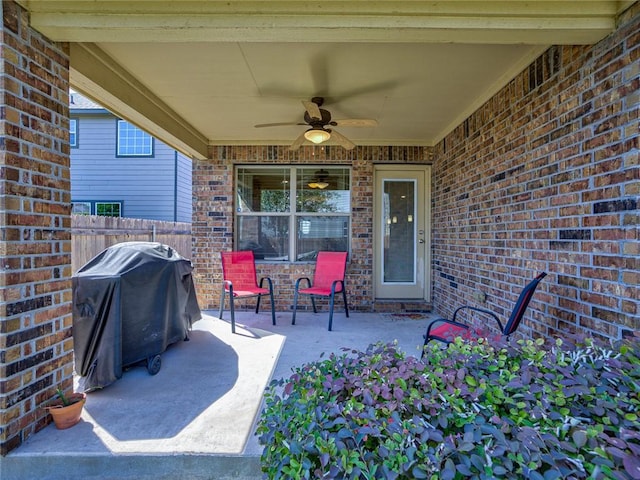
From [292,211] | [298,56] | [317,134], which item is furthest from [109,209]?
[298,56]

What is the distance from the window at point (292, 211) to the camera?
4.77 metres

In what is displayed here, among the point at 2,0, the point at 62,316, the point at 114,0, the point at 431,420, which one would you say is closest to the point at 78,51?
the point at 2,0

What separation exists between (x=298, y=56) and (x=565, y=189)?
6.66 ft

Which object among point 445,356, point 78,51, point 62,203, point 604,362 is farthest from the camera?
point 78,51

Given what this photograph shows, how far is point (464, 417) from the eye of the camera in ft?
2.92

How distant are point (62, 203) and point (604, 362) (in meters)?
2.78

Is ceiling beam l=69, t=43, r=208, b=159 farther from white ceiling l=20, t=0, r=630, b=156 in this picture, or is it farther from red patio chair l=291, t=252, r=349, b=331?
red patio chair l=291, t=252, r=349, b=331

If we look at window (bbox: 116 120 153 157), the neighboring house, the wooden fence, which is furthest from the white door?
window (bbox: 116 120 153 157)

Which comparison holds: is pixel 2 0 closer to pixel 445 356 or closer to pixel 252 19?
pixel 252 19

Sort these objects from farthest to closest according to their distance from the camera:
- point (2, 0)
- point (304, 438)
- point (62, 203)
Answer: point (62, 203) < point (2, 0) < point (304, 438)

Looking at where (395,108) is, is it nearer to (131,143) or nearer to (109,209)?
(131,143)

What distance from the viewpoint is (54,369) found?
1913 millimetres

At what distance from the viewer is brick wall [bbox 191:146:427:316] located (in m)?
4.64

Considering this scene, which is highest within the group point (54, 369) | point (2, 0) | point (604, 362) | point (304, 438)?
point (2, 0)
